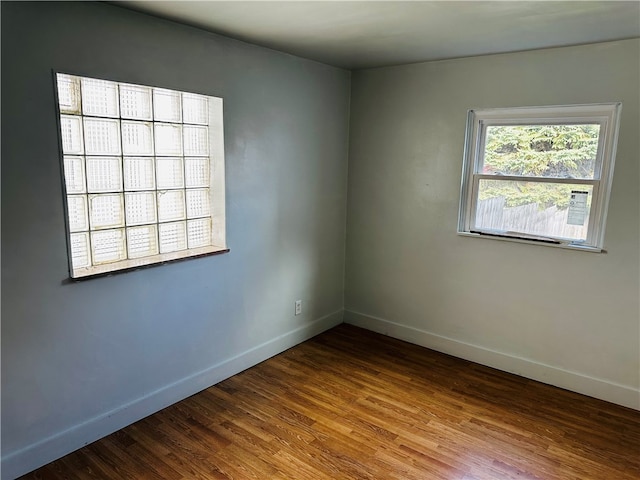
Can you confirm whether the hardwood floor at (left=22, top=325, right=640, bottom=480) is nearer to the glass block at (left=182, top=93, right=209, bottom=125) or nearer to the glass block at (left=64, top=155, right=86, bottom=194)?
the glass block at (left=64, top=155, right=86, bottom=194)

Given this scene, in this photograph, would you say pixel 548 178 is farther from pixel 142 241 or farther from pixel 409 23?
pixel 142 241

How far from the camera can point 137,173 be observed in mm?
2561

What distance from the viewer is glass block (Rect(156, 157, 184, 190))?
2.68 m

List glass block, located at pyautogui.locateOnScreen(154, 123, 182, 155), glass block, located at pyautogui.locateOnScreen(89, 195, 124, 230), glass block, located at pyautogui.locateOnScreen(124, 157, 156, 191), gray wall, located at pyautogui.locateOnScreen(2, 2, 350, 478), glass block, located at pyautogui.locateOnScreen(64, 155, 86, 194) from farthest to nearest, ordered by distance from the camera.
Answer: glass block, located at pyautogui.locateOnScreen(154, 123, 182, 155) → glass block, located at pyautogui.locateOnScreen(124, 157, 156, 191) → glass block, located at pyautogui.locateOnScreen(89, 195, 124, 230) → glass block, located at pyautogui.locateOnScreen(64, 155, 86, 194) → gray wall, located at pyautogui.locateOnScreen(2, 2, 350, 478)

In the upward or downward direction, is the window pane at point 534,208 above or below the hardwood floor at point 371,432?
above

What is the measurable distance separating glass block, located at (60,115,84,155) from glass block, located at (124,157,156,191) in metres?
0.26

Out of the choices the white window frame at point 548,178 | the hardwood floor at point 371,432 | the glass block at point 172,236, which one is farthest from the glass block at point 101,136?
the white window frame at point 548,178

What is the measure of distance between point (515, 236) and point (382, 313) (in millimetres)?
1319

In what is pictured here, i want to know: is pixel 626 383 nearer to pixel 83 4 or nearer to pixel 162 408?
pixel 162 408

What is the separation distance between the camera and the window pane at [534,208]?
2.93 m

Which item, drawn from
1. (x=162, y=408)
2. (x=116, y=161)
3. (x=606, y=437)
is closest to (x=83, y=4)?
(x=116, y=161)

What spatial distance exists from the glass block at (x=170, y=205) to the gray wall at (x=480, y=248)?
5.32ft

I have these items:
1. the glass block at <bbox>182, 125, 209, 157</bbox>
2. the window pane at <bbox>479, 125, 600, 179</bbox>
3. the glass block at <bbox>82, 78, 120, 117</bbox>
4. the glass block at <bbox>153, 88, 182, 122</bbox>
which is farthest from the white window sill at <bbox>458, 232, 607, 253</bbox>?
Answer: the glass block at <bbox>82, 78, 120, 117</bbox>

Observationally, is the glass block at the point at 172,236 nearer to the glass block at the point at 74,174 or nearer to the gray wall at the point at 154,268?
the gray wall at the point at 154,268
